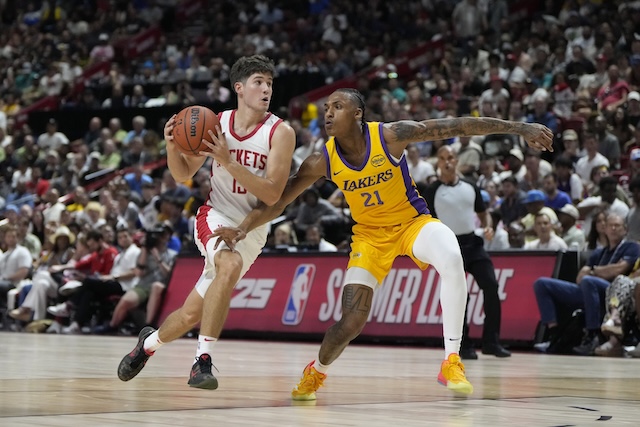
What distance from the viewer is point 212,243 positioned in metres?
7.14

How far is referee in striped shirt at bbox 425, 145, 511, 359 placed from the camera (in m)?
11.5

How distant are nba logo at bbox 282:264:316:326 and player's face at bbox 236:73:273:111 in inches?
311

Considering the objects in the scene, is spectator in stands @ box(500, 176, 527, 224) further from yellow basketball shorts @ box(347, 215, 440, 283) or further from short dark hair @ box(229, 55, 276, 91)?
short dark hair @ box(229, 55, 276, 91)

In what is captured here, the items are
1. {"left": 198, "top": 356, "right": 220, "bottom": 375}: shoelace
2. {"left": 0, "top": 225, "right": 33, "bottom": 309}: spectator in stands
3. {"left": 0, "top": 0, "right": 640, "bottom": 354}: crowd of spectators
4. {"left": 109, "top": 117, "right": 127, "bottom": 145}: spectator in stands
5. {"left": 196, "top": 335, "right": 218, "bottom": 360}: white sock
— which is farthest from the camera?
{"left": 109, "top": 117, "right": 127, "bottom": 145}: spectator in stands

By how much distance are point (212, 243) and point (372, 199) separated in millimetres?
1075

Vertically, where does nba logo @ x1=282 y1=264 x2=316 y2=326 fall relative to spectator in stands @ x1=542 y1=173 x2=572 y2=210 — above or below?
below

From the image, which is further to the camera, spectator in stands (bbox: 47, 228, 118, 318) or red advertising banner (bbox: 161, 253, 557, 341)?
spectator in stands (bbox: 47, 228, 118, 318)

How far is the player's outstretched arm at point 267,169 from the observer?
22.9 ft

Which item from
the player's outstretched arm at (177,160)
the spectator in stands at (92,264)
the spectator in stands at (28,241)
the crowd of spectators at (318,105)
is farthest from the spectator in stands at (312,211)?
the player's outstretched arm at (177,160)

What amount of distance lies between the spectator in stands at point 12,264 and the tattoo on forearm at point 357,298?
1274cm

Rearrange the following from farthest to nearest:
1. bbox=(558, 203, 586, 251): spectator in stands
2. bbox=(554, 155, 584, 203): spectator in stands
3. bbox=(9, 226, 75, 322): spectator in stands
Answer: bbox=(9, 226, 75, 322): spectator in stands
bbox=(554, 155, 584, 203): spectator in stands
bbox=(558, 203, 586, 251): spectator in stands

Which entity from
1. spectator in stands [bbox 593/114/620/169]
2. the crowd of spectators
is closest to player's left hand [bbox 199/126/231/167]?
the crowd of spectators

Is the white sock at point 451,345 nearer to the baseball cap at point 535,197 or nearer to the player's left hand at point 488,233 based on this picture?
the player's left hand at point 488,233

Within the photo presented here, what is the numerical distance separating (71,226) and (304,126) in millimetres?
5537
